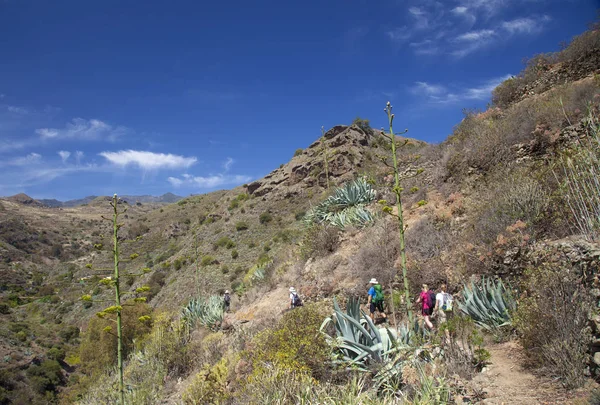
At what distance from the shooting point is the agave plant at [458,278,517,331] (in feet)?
18.0

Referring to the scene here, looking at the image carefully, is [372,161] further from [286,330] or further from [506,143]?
[286,330]

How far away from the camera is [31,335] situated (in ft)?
99.5

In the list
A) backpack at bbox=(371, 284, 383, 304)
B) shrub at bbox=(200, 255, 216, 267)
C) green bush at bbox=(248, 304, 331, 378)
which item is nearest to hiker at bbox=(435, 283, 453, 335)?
backpack at bbox=(371, 284, 383, 304)

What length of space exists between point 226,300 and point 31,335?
93.4 feet

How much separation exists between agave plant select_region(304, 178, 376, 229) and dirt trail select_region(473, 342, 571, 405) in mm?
7094

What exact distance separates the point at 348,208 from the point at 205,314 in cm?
665

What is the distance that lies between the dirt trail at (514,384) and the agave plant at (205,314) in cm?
891

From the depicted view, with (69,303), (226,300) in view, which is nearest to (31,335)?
(69,303)

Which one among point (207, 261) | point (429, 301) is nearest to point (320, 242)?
point (429, 301)

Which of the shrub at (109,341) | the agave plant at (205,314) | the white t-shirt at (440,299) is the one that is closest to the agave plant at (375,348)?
the white t-shirt at (440,299)

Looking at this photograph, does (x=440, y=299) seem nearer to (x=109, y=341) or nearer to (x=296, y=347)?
(x=296, y=347)

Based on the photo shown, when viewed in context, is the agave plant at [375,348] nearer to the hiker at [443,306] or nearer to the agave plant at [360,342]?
the agave plant at [360,342]

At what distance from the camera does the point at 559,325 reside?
155 inches

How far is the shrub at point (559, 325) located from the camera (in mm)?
3725
